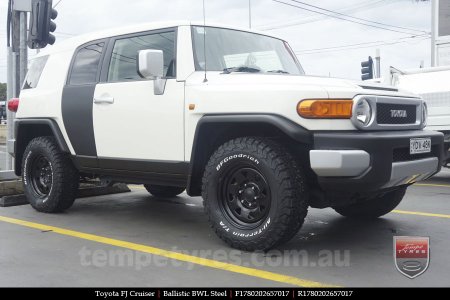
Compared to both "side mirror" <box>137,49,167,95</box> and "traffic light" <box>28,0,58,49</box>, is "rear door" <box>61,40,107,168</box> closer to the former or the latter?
"side mirror" <box>137,49,167,95</box>

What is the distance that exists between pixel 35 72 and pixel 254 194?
353 cm

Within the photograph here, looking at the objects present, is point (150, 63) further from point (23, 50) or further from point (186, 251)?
point (23, 50)

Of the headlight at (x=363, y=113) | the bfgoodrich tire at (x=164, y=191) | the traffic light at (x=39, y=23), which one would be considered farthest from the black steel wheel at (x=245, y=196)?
the traffic light at (x=39, y=23)

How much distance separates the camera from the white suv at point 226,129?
372cm

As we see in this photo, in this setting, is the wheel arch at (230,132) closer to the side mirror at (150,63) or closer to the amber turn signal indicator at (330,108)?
the amber turn signal indicator at (330,108)

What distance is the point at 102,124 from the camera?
16.6 ft

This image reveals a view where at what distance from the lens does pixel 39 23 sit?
809 centimetres

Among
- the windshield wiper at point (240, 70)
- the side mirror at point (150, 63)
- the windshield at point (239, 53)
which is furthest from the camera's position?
the windshield at point (239, 53)

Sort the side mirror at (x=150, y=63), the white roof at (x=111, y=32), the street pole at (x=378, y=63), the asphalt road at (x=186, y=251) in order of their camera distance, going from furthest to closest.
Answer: the street pole at (x=378, y=63)
the white roof at (x=111, y=32)
the side mirror at (x=150, y=63)
the asphalt road at (x=186, y=251)

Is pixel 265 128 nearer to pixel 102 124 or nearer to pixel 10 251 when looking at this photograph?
pixel 102 124

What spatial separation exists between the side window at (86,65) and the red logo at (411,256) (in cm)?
337

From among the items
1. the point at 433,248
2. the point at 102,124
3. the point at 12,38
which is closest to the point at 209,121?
the point at 102,124

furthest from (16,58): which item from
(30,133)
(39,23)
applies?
(30,133)

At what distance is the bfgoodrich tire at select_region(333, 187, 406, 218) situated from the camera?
16.5 ft
